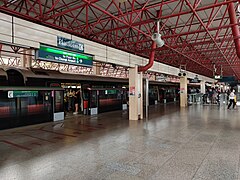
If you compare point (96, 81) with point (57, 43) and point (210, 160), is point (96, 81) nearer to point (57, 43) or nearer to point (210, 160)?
point (57, 43)

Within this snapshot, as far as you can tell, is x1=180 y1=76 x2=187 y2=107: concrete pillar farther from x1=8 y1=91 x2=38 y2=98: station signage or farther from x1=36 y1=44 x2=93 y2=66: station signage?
x1=8 y1=91 x2=38 y2=98: station signage

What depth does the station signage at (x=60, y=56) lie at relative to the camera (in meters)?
5.46

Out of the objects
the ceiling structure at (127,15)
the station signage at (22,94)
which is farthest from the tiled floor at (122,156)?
the ceiling structure at (127,15)

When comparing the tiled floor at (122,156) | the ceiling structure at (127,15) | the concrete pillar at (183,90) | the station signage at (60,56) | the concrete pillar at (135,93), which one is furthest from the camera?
the concrete pillar at (183,90)

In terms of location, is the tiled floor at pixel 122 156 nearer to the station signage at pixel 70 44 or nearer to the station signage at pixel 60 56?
the station signage at pixel 60 56

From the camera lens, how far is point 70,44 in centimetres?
636

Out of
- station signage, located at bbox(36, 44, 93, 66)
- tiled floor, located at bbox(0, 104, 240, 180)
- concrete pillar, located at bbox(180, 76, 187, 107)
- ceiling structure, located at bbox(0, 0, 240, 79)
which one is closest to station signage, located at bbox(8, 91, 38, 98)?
tiled floor, located at bbox(0, 104, 240, 180)

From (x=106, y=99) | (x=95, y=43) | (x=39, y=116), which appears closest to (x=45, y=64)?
(x=106, y=99)

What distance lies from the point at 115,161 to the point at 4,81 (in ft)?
21.3

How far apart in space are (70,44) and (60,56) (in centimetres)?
76

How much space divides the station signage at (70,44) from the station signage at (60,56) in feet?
0.64

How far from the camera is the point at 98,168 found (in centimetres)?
372

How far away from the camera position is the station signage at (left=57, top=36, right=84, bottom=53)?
605cm

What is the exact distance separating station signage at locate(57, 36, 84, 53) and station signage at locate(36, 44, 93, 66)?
0.19m
